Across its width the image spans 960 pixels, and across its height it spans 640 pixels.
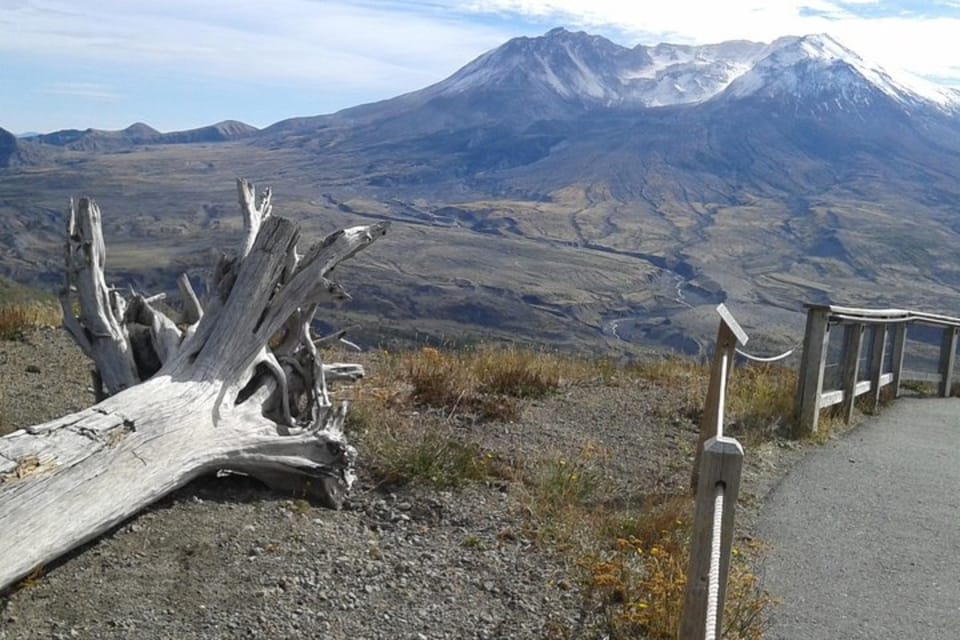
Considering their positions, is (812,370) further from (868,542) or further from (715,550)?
(715,550)

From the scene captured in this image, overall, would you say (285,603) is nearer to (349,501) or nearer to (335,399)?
(349,501)

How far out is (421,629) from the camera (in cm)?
451

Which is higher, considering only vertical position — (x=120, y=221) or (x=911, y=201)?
(x=911, y=201)

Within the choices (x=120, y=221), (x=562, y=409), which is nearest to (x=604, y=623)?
(x=562, y=409)

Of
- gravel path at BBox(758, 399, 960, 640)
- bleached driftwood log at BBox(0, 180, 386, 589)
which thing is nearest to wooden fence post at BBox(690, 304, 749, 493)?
gravel path at BBox(758, 399, 960, 640)

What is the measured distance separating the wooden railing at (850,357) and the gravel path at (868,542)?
51cm

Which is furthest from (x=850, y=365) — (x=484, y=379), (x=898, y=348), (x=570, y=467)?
(x=570, y=467)

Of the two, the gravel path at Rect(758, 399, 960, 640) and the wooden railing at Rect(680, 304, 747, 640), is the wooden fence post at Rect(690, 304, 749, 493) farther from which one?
the wooden railing at Rect(680, 304, 747, 640)

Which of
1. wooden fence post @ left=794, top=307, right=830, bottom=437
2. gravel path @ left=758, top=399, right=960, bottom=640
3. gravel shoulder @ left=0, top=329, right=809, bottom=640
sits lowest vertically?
gravel path @ left=758, top=399, right=960, bottom=640

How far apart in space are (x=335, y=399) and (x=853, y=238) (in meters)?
157

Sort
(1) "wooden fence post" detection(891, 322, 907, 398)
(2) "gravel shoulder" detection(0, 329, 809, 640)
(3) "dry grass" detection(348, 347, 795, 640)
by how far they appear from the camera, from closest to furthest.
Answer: (2) "gravel shoulder" detection(0, 329, 809, 640) → (3) "dry grass" detection(348, 347, 795, 640) → (1) "wooden fence post" detection(891, 322, 907, 398)

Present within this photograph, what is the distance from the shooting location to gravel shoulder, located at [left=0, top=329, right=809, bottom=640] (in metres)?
4.35

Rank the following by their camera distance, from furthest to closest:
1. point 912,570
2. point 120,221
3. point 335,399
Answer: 1. point 120,221
2. point 335,399
3. point 912,570

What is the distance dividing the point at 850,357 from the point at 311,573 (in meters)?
7.24
